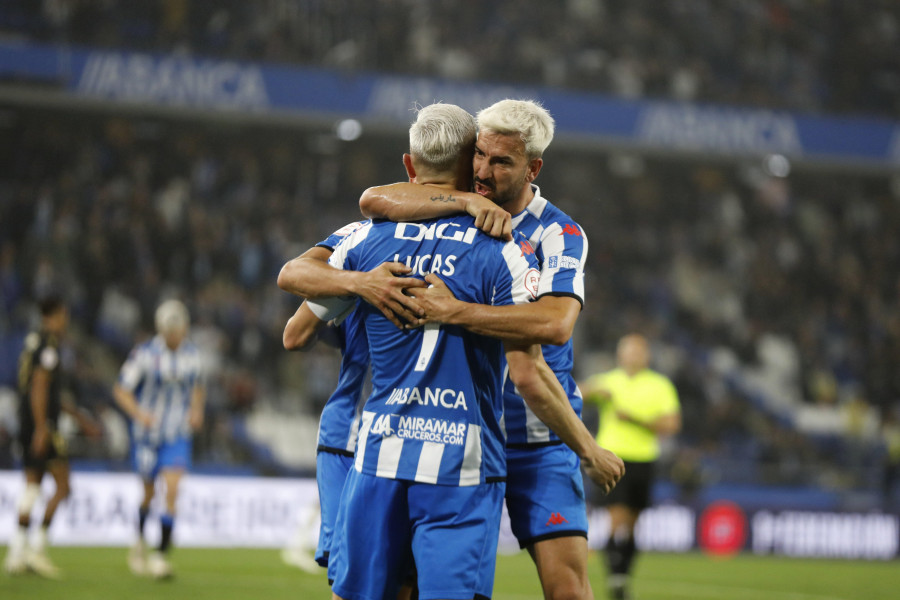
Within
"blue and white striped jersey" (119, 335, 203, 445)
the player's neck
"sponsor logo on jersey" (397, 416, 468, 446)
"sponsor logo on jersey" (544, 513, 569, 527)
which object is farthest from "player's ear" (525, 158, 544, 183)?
"blue and white striped jersey" (119, 335, 203, 445)

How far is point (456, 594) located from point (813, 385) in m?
19.1

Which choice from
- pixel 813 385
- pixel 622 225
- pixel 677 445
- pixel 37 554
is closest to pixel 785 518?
pixel 677 445

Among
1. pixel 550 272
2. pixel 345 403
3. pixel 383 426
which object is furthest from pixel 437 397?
pixel 345 403

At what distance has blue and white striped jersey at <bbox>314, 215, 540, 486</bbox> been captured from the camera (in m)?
3.37

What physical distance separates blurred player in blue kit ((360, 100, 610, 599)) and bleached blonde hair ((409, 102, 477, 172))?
0.10 metres

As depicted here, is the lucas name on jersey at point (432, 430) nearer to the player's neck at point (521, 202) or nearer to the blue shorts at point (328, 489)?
the blue shorts at point (328, 489)

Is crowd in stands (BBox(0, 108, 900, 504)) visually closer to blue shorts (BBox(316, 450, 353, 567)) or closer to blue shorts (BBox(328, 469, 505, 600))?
blue shorts (BBox(316, 450, 353, 567))

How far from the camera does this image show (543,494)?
4383 mm

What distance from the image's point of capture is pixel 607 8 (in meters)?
23.1

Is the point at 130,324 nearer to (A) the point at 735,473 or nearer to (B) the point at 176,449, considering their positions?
(B) the point at 176,449

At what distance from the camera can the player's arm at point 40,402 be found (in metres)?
10.1

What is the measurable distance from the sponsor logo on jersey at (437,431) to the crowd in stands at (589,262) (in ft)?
40.9

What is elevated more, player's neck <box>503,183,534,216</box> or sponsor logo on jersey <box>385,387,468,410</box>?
player's neck <box>503,183,534,216</box>

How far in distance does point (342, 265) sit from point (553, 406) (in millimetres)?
826
